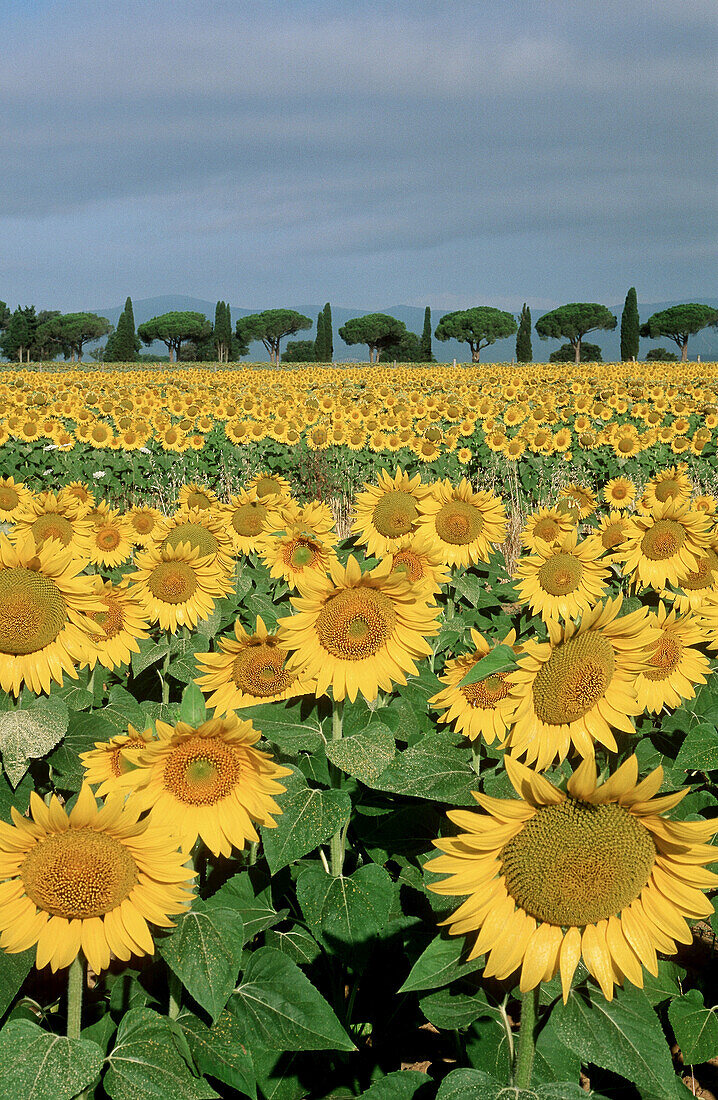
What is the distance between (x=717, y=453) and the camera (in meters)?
16.2

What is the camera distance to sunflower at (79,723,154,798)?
7.68ft

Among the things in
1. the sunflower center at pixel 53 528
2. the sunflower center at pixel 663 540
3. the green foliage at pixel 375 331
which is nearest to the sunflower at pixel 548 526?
the sunflower center at pixel 663 540

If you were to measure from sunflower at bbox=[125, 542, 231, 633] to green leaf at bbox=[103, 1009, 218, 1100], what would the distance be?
7.67 ft

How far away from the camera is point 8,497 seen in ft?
20.4

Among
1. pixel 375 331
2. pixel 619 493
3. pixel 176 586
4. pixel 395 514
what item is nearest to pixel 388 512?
pixel 395 514

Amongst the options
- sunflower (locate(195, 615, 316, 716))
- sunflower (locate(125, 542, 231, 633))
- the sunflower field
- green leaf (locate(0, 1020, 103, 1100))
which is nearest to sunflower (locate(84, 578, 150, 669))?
the sunflower field

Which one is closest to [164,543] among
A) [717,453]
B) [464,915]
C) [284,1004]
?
[284,1004]

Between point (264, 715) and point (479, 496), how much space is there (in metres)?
2.64

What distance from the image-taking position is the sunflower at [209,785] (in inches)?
85.2

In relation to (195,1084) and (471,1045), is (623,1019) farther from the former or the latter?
(195,1084)

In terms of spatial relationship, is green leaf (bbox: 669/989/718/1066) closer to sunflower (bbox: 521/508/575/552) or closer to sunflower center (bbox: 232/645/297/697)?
sunflower center (bbox: 232/645/297/697)

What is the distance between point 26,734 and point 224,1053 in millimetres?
1112

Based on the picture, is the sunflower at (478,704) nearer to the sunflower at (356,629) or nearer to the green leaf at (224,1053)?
the sunflower at (356,629)

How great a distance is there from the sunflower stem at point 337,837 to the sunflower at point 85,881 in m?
0.91
